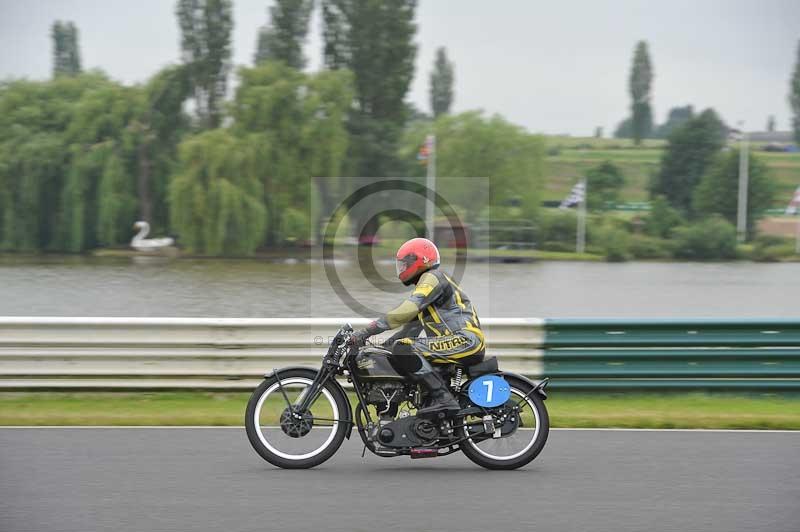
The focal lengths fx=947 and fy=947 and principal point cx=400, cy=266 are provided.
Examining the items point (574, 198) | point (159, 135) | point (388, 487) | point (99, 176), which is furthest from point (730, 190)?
point (388, 487)

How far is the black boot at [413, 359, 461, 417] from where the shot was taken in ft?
21.6

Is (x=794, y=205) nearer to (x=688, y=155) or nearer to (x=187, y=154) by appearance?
(x=688, y=155)

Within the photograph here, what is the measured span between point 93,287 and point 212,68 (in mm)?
23975

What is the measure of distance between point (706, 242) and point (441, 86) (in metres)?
25.7

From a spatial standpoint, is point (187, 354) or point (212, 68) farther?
point (212, 68)

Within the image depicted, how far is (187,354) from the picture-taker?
9.70 metres

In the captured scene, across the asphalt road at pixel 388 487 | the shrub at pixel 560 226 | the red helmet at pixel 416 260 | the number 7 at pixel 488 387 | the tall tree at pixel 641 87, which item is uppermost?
the tall tree at pixel 641 87

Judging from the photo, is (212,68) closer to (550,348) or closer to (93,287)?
(93,287)

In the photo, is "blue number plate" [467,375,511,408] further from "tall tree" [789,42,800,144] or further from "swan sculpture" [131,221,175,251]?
"tall tree" [789,42,800,144]

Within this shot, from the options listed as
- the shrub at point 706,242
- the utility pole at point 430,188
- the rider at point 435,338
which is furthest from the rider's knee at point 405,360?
the shrub at point 706,242

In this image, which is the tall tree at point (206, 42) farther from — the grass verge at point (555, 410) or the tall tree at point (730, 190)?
the grass verge at point (555, 410)

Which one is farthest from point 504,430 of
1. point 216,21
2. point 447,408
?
point 216,21

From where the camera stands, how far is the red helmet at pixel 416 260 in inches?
263

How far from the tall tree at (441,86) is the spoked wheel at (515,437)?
212 ft
